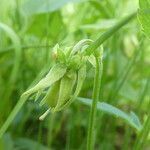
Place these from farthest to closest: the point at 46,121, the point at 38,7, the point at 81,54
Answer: the point at 46,121 → the point at 38,7 → the point at 81,54

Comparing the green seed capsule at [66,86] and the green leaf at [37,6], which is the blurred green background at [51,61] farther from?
the green seed capsule at [66,86]

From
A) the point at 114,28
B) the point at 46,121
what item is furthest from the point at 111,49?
the point at 114,28

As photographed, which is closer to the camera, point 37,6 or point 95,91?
point 95,91

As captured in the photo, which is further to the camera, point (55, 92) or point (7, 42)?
point (7, 42)

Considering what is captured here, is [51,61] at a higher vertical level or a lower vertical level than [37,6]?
lower

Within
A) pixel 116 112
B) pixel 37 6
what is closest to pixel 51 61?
pixel 37 6

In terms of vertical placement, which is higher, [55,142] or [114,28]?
[114,28]

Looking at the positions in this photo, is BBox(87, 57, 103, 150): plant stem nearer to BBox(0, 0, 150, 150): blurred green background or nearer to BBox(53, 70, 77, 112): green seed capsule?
BBox(53, 70, 77, 112): green seed capsule

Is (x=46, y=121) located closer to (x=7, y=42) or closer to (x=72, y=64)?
(x=7, y=42)

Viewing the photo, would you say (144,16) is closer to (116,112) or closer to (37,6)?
(116,112)

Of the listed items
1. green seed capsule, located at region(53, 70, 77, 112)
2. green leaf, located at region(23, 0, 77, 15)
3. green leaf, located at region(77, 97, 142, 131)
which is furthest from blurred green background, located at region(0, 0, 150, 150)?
green seed capsule, located at region(53, 70, 77, 112)

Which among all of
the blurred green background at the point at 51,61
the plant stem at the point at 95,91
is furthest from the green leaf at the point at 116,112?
the blurred green background at the point at 51,61
